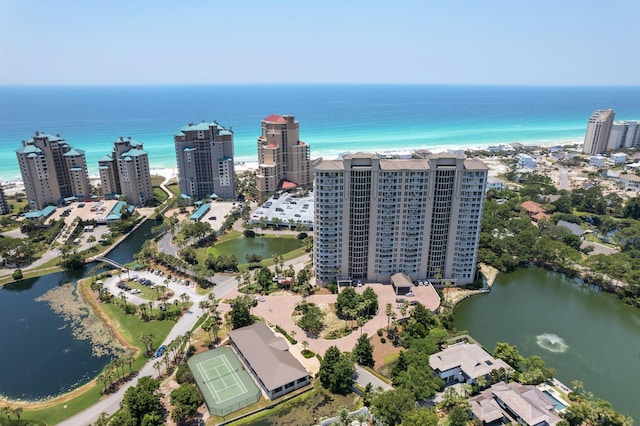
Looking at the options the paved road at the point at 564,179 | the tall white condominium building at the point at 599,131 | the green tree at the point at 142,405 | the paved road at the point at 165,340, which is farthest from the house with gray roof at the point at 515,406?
the tall white condominium building at the point at 599,131

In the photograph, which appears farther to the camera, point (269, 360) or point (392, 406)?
point (269, 360)

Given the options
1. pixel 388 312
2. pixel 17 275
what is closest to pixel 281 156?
pixel 17 275

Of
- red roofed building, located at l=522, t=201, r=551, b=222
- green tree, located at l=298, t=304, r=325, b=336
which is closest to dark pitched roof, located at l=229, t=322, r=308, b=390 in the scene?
green tree, located at l=298, t=304, r=325, b=336

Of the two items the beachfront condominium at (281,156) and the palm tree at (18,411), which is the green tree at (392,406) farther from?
the beachfront condominium at (281,156)

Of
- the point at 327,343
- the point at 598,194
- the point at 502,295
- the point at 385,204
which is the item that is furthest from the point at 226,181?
the point at 598,194

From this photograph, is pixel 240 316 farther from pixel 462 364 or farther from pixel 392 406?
pixel 462 364

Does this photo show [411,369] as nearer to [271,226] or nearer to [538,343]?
[538,343]
